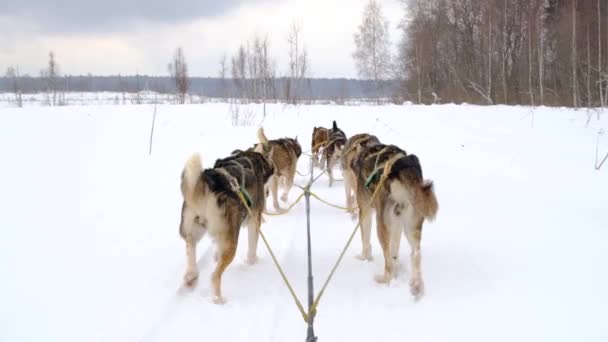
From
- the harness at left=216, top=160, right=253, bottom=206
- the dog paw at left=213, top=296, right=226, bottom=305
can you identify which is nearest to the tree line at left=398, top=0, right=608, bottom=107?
the harness at left=216, top=160, right=253, bottom=206

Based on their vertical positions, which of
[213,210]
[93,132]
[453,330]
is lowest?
[453,330]

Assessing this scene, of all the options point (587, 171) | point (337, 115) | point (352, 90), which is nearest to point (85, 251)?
point (587, 171)

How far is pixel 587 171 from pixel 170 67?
3217 centimetres

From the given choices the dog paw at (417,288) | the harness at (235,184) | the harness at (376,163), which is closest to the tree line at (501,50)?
the harness at (376,163)

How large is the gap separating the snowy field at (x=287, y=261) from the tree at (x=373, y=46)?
2603cm

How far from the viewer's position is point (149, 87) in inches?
1341

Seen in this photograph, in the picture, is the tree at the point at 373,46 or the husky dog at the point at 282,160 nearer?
the husky dog at the point at 282,160

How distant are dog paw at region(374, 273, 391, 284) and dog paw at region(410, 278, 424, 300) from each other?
1.03ft

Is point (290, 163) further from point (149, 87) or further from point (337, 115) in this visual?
point (149, 87)

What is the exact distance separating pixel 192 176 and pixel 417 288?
203 centimetres

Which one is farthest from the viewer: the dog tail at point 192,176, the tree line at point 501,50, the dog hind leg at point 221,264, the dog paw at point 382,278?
the tree line at point 501,50

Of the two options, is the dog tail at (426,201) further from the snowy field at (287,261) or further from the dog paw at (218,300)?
the dog paw at (218,300)

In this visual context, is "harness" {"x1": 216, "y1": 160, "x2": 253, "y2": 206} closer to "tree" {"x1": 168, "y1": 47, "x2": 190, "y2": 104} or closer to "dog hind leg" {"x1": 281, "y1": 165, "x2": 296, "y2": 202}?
"dog hind leg" {"x1": 281, "y1": 165, "x2": 296, "y2": 202}

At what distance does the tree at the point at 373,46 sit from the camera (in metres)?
33.5
